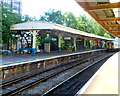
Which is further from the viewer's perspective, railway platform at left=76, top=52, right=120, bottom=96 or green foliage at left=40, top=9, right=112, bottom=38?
green foliage at left=40, top=9, right=112, bottom=38

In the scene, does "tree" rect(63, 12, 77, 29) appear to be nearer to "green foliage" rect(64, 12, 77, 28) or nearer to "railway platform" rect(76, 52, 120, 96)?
"green foliage" rect(64, 12, 77, 28)

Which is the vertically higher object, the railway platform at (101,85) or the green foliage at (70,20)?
the green foliage at (70,20)

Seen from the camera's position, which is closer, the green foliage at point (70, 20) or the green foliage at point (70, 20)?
the green foliage at point (70, 20)

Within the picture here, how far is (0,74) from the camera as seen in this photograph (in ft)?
25.4

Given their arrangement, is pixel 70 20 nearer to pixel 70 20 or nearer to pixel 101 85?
pixel 70 20

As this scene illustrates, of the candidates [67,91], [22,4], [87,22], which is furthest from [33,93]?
[22,4]

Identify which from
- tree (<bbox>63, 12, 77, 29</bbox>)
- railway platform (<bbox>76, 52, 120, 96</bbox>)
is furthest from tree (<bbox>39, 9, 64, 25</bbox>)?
railway platform (<bbox>76, 52, 120, 96</bbox>)

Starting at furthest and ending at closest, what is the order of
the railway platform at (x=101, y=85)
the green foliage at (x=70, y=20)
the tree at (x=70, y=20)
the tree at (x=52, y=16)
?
the tree at (x=70, y=20) < the green foliage at (x=70, y=20) < the tree at (x=52, y=16) < the railway platform at (x=101, y=85)

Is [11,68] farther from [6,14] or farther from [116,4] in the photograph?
[6,14]

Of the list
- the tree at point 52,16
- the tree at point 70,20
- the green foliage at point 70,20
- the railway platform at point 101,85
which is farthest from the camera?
the tree at point 70,20

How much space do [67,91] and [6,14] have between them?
1370 cm

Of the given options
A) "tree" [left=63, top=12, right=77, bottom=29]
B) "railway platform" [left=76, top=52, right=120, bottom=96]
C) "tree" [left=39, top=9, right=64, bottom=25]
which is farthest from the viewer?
"tree" [left=63, top=12, right=77, bottom=29]

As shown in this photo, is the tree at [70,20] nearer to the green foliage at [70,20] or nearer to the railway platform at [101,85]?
the green foliage at [70,20]

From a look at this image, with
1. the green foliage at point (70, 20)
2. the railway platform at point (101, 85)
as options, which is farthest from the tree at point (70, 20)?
the railway platform at point (101, 85)
